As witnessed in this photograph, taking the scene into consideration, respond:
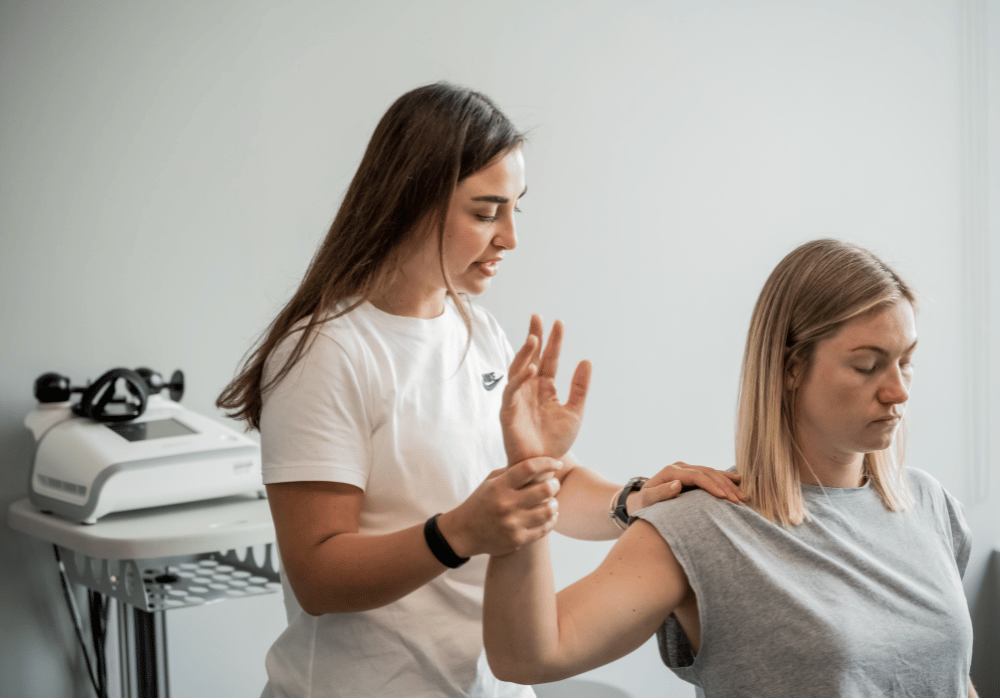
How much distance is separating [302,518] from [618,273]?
6.05ft

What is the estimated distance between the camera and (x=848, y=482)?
1313mm

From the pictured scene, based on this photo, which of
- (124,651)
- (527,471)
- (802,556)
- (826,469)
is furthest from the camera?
(124,651)

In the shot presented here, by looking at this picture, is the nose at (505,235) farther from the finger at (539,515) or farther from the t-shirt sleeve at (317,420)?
the finger at (539,515)

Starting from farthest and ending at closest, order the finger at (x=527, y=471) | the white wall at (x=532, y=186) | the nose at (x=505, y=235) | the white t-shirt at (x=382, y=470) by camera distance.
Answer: the white wall at (x=532, y=186), the nose at (x=505, y=235), the white t-shirt at (x=382, y=470), the finger at (x=527, y=471)

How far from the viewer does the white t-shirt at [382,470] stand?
1068 mm

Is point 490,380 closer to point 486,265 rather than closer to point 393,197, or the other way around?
point 486,265

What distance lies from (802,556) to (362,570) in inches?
24.4

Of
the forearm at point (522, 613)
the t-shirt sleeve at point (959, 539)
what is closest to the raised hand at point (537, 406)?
the forearm at point (522, 613)

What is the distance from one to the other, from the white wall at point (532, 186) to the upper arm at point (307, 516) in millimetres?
1241

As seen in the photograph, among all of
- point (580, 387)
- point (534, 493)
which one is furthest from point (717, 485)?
point (534, 493)

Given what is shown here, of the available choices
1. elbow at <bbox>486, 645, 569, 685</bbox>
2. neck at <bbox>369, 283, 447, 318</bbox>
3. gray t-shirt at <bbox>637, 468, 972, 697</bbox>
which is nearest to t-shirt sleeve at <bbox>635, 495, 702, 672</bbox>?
gray t-shirt at <bbox>637, 468, 972, 697</bbox>

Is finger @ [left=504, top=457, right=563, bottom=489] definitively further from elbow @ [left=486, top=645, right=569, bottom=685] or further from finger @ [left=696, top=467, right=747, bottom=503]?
finger @ [left=696, top=467, right=747, bottom=503]

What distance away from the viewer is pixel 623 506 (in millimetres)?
1328

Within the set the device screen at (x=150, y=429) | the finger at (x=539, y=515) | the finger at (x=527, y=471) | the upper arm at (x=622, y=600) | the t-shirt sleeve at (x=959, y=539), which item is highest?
the finger at (x=527, y=471)
